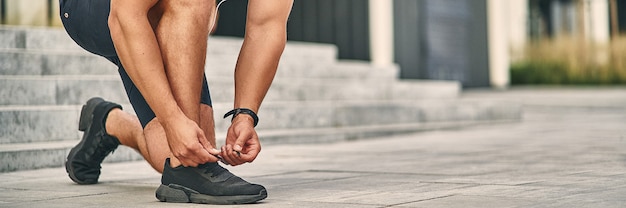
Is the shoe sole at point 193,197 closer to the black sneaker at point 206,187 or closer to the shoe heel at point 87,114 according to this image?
the black sneaker at point 206,187

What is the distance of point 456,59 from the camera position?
47.3 feet

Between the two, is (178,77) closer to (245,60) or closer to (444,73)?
(245,60)

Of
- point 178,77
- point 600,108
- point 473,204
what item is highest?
point 178,77

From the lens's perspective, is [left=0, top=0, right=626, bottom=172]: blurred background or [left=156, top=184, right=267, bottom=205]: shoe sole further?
[left=0, top=0, right=626, bottom=172]: blurred background

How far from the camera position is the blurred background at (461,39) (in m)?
12.6

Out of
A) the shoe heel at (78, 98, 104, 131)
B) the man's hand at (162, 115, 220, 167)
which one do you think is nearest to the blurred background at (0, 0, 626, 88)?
the shoe heel at (78, 98, 104, 131)

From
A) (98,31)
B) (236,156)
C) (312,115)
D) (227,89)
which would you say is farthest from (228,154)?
(312,115)

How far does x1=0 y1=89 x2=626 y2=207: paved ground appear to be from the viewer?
322 cm

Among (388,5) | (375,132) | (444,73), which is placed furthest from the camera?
(444,73)

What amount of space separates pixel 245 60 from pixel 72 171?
0.93 metres

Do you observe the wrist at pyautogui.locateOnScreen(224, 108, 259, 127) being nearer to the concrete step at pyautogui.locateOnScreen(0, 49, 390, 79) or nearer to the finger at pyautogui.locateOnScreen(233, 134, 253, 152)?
the finger at pyautogui.locateOnScreen(233, 134, 253, 152)

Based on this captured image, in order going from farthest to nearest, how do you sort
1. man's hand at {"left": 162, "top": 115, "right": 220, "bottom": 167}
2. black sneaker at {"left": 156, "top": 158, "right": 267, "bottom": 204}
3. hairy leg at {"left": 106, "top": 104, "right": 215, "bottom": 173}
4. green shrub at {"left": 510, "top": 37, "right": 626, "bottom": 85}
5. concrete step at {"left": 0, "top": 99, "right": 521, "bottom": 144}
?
green shrub at {"left": 510, "top": 37, "right": 626, "bottom": 85}
concrete step at {"left": 0, "top": 99, "right": 521, "bottom": 144}
hairy leg at {"left": 106, "top": 104, "right": 215, "bottom": 173}
black sneaker at {"left": 156, "top": 158, "right": 267, "bottom": 204}
man's hand at {"left": 162, "top": 115, "right": 220, "bottom": 167}

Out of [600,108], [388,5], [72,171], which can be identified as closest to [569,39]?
[388,5]

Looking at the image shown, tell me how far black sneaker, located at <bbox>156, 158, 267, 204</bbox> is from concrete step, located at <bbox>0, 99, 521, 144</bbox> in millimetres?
1955
